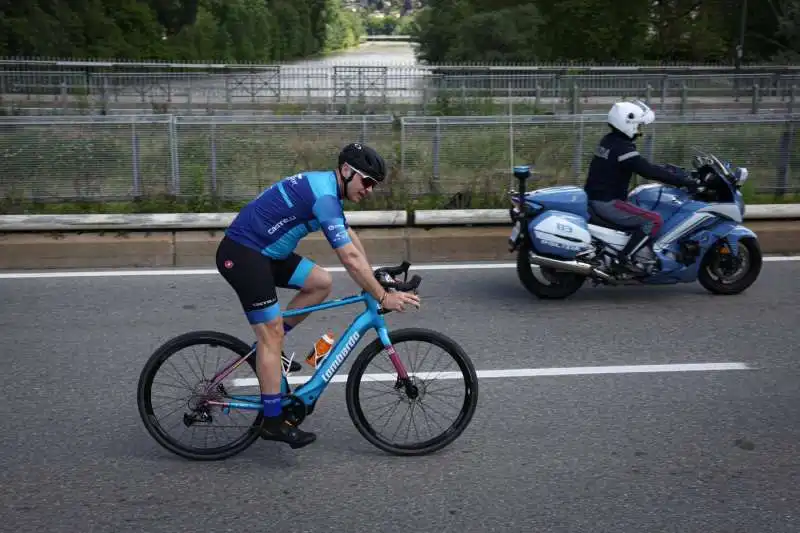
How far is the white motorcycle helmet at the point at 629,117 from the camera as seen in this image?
365 inches

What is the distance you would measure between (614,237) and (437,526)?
16.2ft

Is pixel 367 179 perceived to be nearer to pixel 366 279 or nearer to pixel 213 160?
pixel 366 279

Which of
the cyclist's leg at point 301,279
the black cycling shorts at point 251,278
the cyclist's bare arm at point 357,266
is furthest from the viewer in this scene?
the cyclist's leg at point 301,279

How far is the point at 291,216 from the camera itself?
566 centimetres

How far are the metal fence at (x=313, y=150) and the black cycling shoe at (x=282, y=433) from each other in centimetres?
695

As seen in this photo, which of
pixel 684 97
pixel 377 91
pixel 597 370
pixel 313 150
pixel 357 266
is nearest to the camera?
pixel 357 266

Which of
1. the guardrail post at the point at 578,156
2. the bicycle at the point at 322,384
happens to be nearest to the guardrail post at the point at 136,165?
the guardrail post at the point at 578,156

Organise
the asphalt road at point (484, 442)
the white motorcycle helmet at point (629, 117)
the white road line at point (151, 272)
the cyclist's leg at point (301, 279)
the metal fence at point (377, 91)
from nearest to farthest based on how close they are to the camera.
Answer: the asphalt road at point (484, 442) → the cyclist's leg at point (301, 279) → the white motorcycle helmet at point (629, 117) → the white road line at point (151, 272) → the metal fence at point (377, 91)

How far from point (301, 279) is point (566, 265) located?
3886 mm

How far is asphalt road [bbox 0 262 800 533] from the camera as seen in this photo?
528cm

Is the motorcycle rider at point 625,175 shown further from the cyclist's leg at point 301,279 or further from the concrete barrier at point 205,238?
the cyclist's leg at point 301,279

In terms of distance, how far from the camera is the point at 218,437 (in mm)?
5992

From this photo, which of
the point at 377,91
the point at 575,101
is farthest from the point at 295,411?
the point at 377,91

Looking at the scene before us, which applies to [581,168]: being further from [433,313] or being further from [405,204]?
[433,313]
